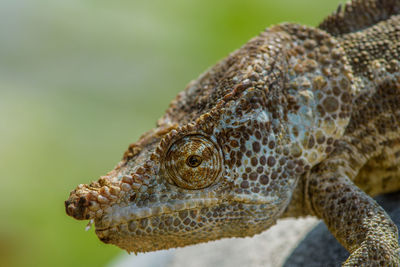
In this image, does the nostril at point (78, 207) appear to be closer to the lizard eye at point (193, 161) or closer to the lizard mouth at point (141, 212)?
the lizard mouth at point (141, 212)

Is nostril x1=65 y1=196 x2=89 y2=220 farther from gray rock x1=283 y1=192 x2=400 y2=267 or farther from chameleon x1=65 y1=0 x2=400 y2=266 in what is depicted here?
gray rock x1=283 y1=192 x2=400 y2=267

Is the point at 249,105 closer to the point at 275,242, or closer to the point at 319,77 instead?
the point at 319,77

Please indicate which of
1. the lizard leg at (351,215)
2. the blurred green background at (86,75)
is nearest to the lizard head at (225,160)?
the lizard leg at (351,215)

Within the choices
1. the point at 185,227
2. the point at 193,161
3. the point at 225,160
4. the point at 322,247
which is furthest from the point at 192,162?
the point at 322,247

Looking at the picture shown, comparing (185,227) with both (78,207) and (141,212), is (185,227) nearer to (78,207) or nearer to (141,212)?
(141,212)

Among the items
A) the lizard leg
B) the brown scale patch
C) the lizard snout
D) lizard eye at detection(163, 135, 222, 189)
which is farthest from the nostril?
the brown scale patch

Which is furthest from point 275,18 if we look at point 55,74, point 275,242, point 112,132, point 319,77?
point 319,77

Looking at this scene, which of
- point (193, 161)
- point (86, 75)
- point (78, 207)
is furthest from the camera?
point (86, 75)
